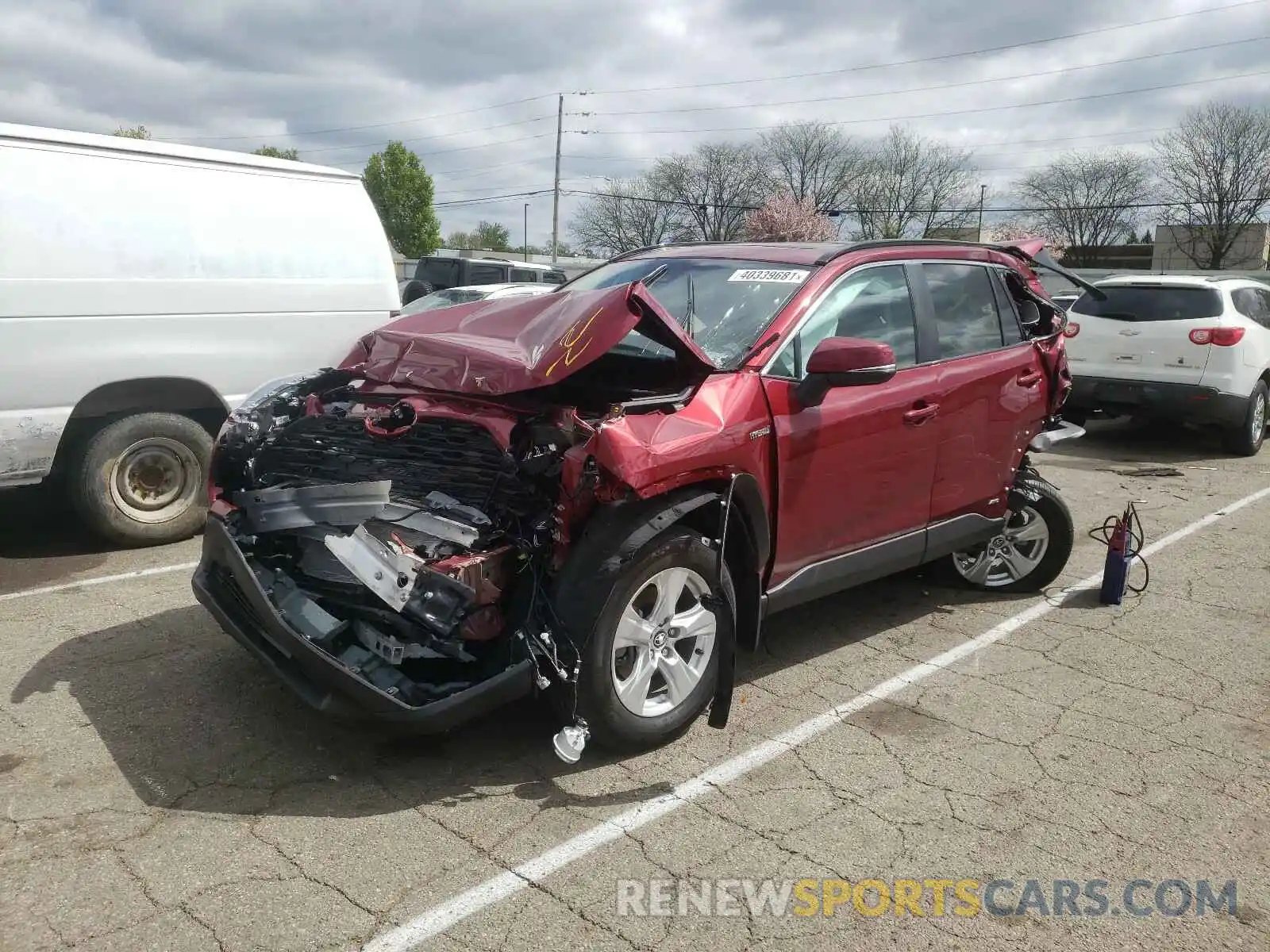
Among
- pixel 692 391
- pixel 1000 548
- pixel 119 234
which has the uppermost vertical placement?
pixel 119 234

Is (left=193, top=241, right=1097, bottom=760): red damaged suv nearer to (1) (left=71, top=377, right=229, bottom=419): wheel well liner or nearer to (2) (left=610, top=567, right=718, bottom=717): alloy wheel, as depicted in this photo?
(2) (left=610, top=567, right=718, bottom=717): alloy wheel

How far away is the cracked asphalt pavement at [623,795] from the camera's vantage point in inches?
107

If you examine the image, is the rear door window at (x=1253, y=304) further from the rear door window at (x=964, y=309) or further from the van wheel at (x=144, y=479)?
the van wheel at (x=144, y=479)

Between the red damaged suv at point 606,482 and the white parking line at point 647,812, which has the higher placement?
the red damaged suv at point 606,482

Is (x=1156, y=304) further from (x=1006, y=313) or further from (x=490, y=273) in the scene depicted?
(x=490, y=273)

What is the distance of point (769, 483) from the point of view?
3.82 meters

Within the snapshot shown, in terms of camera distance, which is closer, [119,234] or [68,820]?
[68,820]

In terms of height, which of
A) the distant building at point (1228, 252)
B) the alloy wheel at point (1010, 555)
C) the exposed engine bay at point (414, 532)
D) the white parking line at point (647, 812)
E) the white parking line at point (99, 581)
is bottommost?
the white parking line at point (647, 812)

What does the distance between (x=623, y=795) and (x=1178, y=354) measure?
30.2 ft

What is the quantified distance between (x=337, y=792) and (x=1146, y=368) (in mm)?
9765

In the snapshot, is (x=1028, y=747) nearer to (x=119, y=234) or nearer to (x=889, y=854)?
(x=889, y=854)

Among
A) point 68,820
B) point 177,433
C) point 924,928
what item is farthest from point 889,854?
point 177,433

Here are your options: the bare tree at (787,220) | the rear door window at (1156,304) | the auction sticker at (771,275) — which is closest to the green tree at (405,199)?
the bare tree at (787,220)

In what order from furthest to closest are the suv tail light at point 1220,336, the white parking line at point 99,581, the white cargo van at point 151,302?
the suv tail light at point 1220,336, the white cargo van at point 151,302, the white parking line at point 99,581
